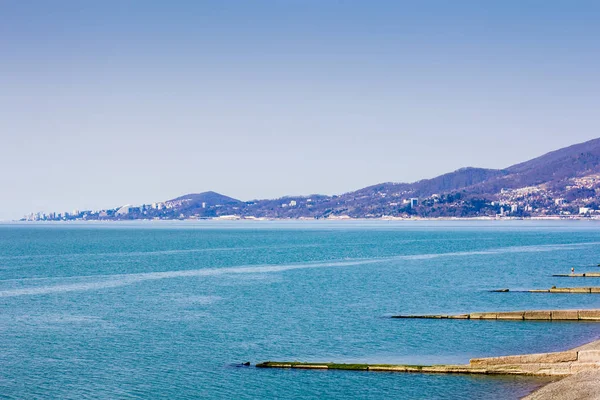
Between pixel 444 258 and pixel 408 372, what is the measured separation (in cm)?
9091

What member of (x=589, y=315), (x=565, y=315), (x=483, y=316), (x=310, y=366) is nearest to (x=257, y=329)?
(x=310, y=366)

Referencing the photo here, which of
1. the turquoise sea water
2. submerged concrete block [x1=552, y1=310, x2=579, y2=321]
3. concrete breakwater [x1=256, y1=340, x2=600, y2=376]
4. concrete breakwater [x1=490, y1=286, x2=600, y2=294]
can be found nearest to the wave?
the turquoise sea water

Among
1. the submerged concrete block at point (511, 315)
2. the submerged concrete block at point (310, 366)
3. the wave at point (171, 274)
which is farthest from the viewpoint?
the wave at point (171, 274)

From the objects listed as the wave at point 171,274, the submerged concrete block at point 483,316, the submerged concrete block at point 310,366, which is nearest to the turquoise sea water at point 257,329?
the wave at point 171,274

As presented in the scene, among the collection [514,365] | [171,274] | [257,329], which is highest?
[171,274]

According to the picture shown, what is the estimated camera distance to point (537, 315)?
61.1 m

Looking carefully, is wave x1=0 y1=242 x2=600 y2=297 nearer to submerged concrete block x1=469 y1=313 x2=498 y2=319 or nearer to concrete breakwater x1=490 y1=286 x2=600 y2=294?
concrete breakwater x1=490 y1=286 x2=600 y2=294

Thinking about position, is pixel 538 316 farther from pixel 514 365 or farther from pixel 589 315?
pixel 514 365

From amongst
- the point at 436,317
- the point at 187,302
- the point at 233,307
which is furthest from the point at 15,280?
the point at 436,317

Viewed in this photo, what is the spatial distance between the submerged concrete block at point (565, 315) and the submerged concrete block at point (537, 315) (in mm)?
427

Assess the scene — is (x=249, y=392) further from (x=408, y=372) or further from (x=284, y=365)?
(x=408, y=372)

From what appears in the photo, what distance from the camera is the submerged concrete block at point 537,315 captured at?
60.8 m

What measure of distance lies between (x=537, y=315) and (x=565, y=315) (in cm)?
197

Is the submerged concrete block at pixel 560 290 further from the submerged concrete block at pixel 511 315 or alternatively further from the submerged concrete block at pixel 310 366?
the submerged concrete block at pixel 310 366
